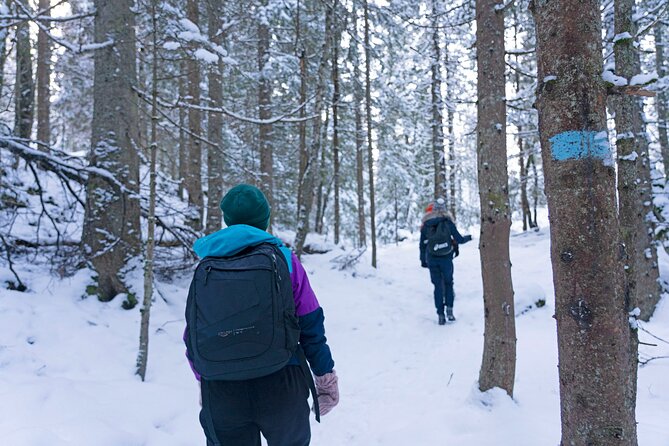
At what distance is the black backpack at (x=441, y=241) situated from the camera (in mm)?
7547

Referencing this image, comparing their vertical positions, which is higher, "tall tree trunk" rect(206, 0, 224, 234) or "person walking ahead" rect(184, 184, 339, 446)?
"tall tree trunk" rect(206, 0, 224, 234)

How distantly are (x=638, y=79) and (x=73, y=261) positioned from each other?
21.4 ft

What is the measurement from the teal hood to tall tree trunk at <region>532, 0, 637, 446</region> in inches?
57.2

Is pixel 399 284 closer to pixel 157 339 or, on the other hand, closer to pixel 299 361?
pixel 157 339

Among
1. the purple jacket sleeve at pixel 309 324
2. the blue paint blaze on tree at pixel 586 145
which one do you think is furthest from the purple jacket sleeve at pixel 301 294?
the blue paint blaze on tree at pixel 586 145

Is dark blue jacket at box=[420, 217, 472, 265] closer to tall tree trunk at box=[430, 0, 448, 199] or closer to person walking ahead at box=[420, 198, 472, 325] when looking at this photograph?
person walking ahead at box=[420, 198, 472, 325]

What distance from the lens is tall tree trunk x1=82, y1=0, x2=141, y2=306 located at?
18.9 feet

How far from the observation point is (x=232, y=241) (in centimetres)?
225

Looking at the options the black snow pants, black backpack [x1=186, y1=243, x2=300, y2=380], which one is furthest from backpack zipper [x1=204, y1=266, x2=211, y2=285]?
the black snow pants

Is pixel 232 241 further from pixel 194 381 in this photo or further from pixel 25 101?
pixel 25 101

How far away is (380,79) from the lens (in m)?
15.1

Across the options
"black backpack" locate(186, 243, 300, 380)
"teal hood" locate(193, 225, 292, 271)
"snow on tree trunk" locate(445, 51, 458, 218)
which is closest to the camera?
"black backpack" locate(186, 243, 300, 380)

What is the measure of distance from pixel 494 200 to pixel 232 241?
10.0ft

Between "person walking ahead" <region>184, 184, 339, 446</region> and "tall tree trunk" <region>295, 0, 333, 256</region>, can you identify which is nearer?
"person walking ahead" <region>184, 184, 339, 446</region>
